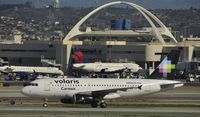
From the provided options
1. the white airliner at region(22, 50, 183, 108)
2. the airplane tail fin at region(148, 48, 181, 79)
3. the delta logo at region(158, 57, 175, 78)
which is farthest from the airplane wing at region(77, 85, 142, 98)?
the delta logo at region(158, 57, 175, 78)

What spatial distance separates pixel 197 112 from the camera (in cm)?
6844

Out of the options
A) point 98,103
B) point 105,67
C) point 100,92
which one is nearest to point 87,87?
point 100,92

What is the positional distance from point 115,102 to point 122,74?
97212mm

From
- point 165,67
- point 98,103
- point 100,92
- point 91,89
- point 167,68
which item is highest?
point 165,67

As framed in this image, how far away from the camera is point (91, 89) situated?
77.9 metres

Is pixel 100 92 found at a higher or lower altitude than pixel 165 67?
lower

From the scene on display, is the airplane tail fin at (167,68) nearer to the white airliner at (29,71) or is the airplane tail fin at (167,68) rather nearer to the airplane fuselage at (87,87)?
the airplane fuselage at (87,87)

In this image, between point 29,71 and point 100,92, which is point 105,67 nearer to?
point 29,71

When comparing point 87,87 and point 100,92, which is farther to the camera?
point 87,87

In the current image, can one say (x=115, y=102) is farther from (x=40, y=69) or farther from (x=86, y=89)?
(x=40, y=69)

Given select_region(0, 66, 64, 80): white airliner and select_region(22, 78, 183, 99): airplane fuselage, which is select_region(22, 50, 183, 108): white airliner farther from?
select_region(0, 66, 64, 80): white airliner

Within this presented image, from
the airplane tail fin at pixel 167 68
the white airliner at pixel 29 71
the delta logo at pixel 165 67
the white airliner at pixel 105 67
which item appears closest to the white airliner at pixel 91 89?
the airplane tail fin at pixel 167 68

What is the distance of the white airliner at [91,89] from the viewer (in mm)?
76812

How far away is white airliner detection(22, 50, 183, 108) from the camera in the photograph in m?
76.8
